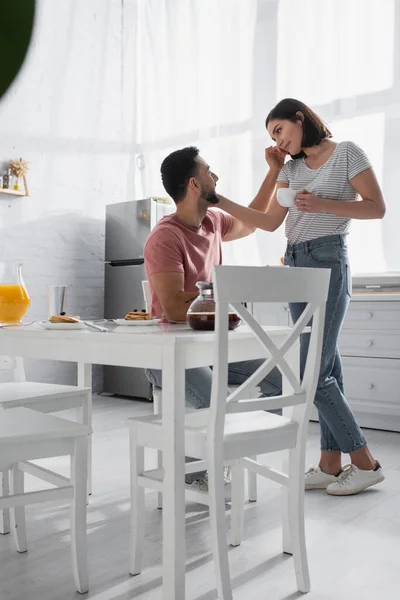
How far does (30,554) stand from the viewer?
5.58 feet

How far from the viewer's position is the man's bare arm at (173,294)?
5.95 feet

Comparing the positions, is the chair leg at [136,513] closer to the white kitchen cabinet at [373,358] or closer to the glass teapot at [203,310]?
the glass teapot at [203,310]

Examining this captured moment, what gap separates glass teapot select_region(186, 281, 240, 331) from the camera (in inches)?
59.9

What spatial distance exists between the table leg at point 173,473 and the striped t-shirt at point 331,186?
3.42 feet

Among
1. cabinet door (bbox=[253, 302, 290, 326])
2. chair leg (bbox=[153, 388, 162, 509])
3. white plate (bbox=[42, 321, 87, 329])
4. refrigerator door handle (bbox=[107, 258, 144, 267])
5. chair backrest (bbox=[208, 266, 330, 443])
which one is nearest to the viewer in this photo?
chair backrest (bbox=[208, 266, 330, 443])

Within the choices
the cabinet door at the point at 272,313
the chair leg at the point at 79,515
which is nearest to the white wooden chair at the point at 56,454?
the chair leg at the point at 79,515

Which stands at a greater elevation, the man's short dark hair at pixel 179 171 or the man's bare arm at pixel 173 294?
the man's short dark hair at pixel 179 171

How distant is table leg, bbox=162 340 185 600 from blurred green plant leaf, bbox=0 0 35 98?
3.71 ft

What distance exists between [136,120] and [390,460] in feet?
11.4

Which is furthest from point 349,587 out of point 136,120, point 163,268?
point 136,120

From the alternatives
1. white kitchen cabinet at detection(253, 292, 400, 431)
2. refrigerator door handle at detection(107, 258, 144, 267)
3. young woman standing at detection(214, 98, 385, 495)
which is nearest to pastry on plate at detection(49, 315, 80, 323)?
young woman standing at detection(214, 98, 385, 495)

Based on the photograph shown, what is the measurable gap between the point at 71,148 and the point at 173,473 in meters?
3.69

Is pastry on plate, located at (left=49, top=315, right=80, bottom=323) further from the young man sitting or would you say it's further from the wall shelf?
the wall shelf

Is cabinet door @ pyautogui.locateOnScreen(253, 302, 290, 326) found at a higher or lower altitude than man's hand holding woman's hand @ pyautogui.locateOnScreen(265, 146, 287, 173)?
lower
